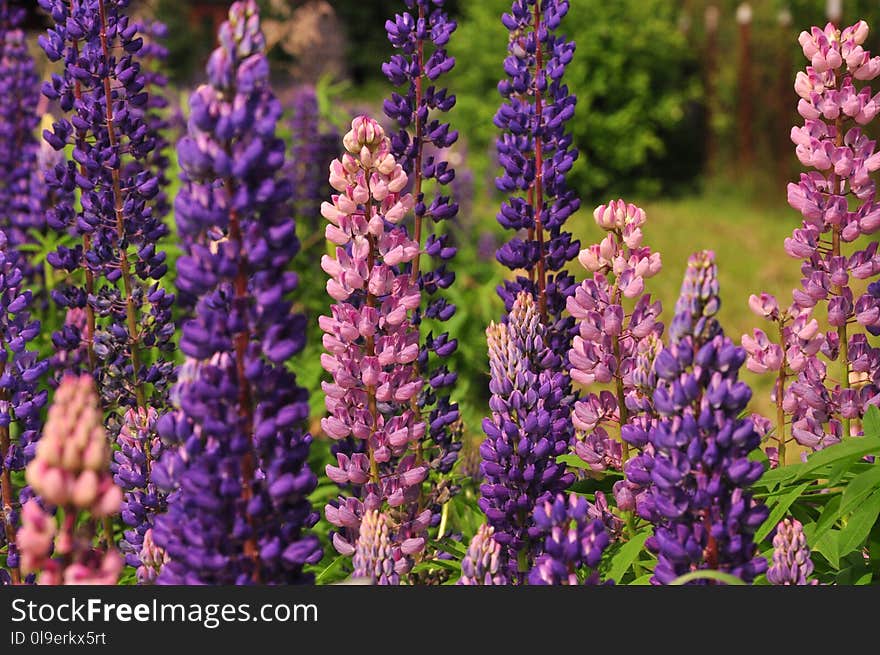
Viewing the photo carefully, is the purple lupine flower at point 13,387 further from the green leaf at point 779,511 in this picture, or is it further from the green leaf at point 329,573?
the green leaf at point 779,511

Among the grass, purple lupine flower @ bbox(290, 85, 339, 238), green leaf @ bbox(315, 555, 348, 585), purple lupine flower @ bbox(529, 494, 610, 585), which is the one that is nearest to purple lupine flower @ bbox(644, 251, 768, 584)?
purple lupine flower @ bbox(529, 494, 610, 585)

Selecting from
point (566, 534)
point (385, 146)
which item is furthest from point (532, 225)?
point (566, 534)

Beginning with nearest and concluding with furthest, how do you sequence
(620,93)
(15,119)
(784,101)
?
(15,119) → (784,101) → (620,93)

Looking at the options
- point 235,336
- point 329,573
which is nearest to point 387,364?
point 329,573

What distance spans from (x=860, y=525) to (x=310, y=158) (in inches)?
200

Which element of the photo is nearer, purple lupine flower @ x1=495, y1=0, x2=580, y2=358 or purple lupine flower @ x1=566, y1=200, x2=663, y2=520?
purple lupine flower @ x1=566, y1=200, x2=663, y2=520

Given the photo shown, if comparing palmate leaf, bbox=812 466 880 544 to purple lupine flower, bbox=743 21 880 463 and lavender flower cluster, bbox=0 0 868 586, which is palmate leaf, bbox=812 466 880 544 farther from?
purple lupine flower, bbox=743 21 880 463

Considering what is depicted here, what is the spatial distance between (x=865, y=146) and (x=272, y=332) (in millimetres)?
2030

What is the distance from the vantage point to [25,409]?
3.00m

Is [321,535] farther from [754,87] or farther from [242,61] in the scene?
[754,87]

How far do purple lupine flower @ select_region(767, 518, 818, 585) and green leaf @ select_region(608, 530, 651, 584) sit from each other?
0.33 metres

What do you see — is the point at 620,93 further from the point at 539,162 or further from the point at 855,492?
the point at 855,492

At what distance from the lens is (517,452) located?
284 centimetres

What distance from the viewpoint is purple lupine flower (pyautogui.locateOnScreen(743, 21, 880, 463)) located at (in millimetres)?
3350
